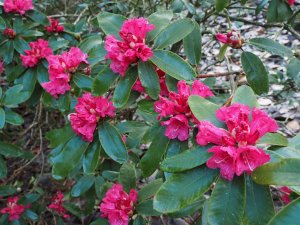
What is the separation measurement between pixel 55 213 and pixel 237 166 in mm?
1749

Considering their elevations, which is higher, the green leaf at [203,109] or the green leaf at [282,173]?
the green leaf at [282,173]

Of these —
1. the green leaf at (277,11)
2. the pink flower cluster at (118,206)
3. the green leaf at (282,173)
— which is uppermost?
the green leaf at (282,173)

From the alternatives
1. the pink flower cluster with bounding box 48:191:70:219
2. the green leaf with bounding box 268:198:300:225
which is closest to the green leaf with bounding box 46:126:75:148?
the green leaf with bounding box 268:198:300:225

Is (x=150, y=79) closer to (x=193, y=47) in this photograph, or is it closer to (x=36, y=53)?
(x=193, y=47)

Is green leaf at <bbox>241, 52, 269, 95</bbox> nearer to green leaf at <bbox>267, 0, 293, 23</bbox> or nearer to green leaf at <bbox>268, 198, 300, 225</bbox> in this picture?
green leaf at <bbox>267, 0, 293, 23</bbox>

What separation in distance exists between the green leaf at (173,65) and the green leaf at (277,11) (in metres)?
0.83

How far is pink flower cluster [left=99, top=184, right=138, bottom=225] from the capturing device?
4.17 ft

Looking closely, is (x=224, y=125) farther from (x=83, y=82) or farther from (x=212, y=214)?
(x=83, y=82)

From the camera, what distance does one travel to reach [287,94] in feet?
8.14

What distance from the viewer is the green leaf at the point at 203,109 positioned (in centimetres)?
96

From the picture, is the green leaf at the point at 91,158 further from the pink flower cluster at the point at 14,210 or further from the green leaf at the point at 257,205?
the pink flower cluster at the point at 14,210

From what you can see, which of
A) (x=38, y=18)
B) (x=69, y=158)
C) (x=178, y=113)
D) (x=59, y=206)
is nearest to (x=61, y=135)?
(x=69, y=158)

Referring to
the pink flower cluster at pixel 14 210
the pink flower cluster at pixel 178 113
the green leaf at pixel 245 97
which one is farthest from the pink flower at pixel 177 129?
the pink flower cluster at pixel 14 210

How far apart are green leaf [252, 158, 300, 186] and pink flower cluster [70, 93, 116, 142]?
1.96 ft
